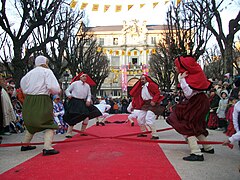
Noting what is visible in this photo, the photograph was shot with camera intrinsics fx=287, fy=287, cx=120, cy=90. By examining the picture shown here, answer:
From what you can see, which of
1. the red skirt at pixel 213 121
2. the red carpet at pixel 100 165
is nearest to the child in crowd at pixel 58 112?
the red carpet at pixel 100 165

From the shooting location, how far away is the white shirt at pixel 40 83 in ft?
18.2

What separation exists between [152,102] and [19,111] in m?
5.45

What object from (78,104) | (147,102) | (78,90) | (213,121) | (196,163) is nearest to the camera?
(196,163)

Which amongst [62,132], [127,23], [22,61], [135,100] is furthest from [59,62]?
[127,23]

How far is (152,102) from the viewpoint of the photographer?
7.48 metres

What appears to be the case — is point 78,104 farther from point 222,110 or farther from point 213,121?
point 213,121

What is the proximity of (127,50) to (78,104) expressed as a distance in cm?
6221

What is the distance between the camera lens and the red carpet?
3.87 meters

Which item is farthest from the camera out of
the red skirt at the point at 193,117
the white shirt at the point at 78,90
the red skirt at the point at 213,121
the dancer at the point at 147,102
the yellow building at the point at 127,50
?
the yellow building at the point at 127,50

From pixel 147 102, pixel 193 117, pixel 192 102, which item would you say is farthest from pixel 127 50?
pixel 193 117

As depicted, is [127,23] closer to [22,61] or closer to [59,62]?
[59,62]

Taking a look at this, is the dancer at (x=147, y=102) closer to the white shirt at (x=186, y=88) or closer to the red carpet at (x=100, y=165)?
the red carpet at (x=100, y=165)

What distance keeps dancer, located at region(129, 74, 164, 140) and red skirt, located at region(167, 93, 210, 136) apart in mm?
2131

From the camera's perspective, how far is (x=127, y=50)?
69.3 m
